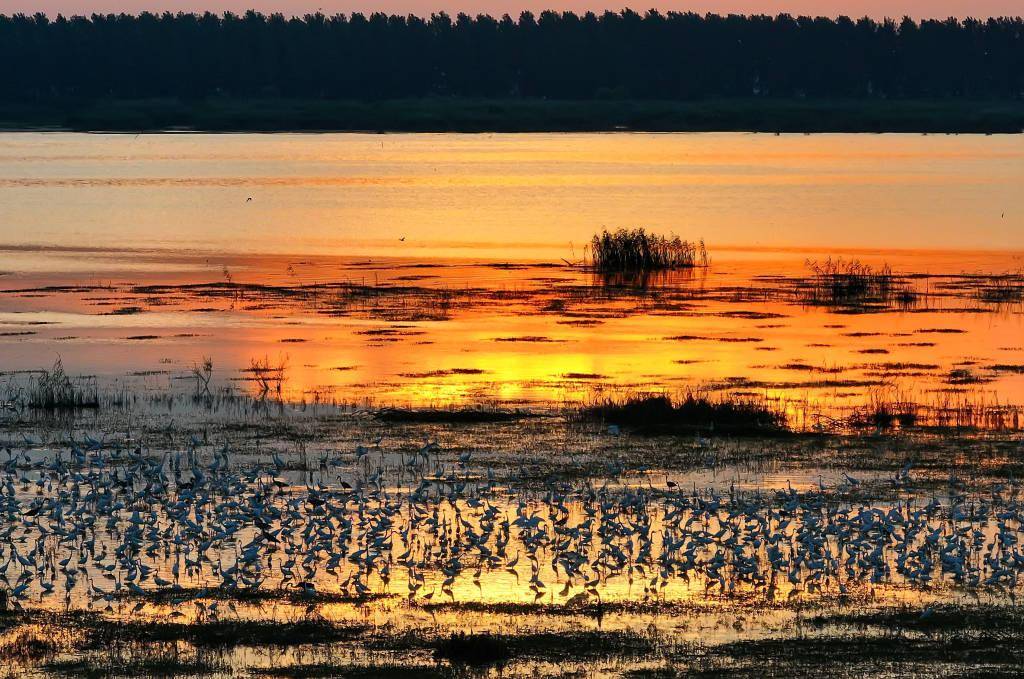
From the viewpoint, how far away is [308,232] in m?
61.2

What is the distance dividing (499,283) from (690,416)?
1971 cm

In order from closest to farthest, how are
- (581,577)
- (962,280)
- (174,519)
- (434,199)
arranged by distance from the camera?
(581,577), (174,519), (962,280), (434,199)

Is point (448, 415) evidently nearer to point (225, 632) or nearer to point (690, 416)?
point (690, 416)

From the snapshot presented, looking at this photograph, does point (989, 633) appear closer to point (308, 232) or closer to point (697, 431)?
point (697, 431)

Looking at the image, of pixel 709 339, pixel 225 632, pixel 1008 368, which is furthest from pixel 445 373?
pixel 225 632

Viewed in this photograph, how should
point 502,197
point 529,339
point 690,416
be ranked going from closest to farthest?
point 690,416 < point 529,339 < point 502,197

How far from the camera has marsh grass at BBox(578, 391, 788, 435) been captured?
21.9 meters

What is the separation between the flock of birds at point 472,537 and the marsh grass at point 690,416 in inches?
137

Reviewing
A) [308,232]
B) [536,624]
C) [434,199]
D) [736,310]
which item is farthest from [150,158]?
[536,624]

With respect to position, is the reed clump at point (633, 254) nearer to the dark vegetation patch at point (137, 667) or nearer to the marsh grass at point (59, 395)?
the marsh grass at point (59, 395)

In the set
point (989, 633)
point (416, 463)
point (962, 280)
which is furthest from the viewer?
point (962, 280)

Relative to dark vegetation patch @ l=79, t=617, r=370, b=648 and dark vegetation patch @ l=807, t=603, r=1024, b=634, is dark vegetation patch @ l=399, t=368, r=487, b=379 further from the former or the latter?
A: dark vegetation patch @ l=807, t=603, r=1024, b=634

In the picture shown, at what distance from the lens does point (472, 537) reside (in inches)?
612

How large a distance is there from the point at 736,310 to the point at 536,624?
23.2 metres
